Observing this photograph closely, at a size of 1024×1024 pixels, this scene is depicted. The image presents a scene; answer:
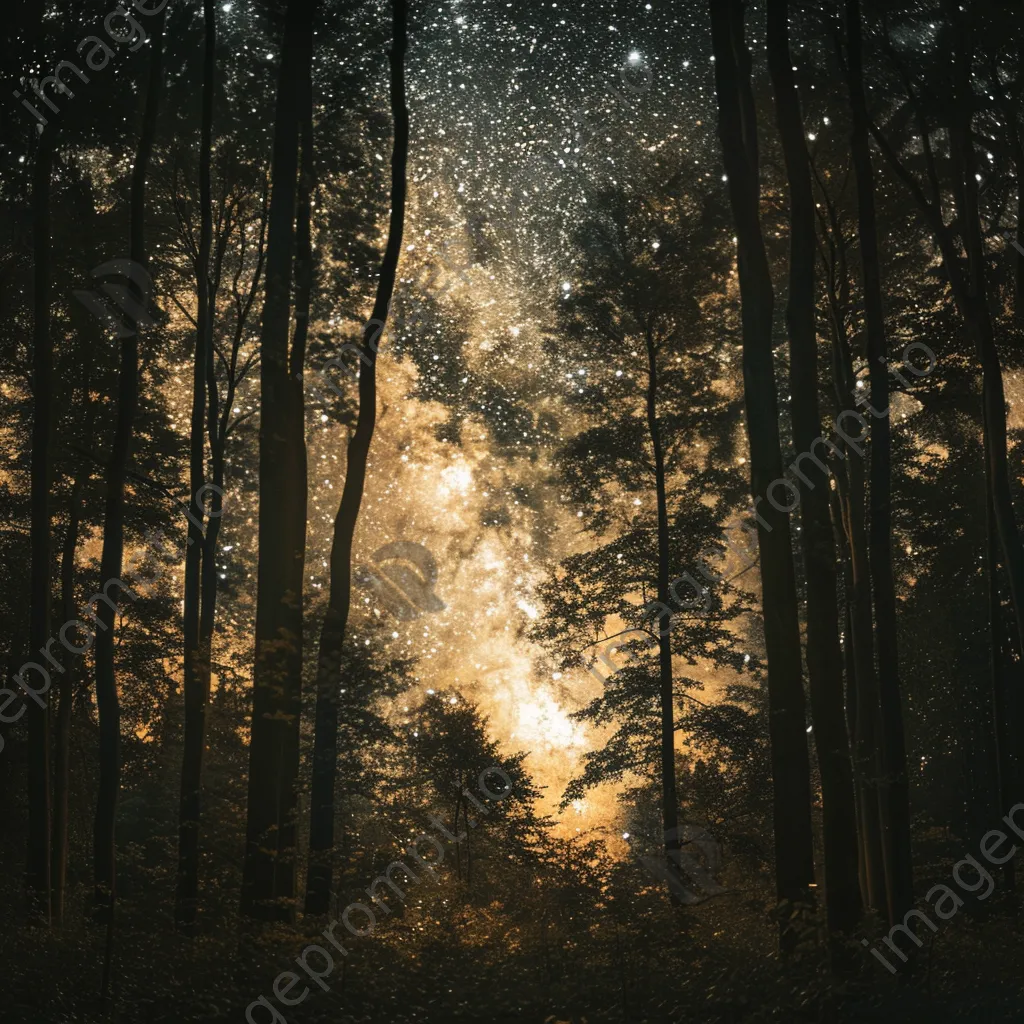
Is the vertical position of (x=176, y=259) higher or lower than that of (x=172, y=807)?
higher

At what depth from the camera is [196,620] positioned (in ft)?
42.8

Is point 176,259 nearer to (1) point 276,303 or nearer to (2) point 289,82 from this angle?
(2) point 289,82

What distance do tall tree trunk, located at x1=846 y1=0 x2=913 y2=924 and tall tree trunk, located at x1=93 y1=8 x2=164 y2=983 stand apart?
25.6 ft

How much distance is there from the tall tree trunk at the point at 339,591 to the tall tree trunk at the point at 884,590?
531 centimetres

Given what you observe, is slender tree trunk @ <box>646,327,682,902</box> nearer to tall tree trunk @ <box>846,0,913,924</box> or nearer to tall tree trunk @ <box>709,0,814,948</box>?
tall tree trunk @ <box>846,0,913,924</box>

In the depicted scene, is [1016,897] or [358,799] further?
[358,799]

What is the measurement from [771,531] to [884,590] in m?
1.99

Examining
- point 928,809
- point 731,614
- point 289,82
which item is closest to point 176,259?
point 289,82

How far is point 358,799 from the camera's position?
108ft

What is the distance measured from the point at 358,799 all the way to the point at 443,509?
34.0 feet

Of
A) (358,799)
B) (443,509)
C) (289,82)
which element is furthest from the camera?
(358,799)
